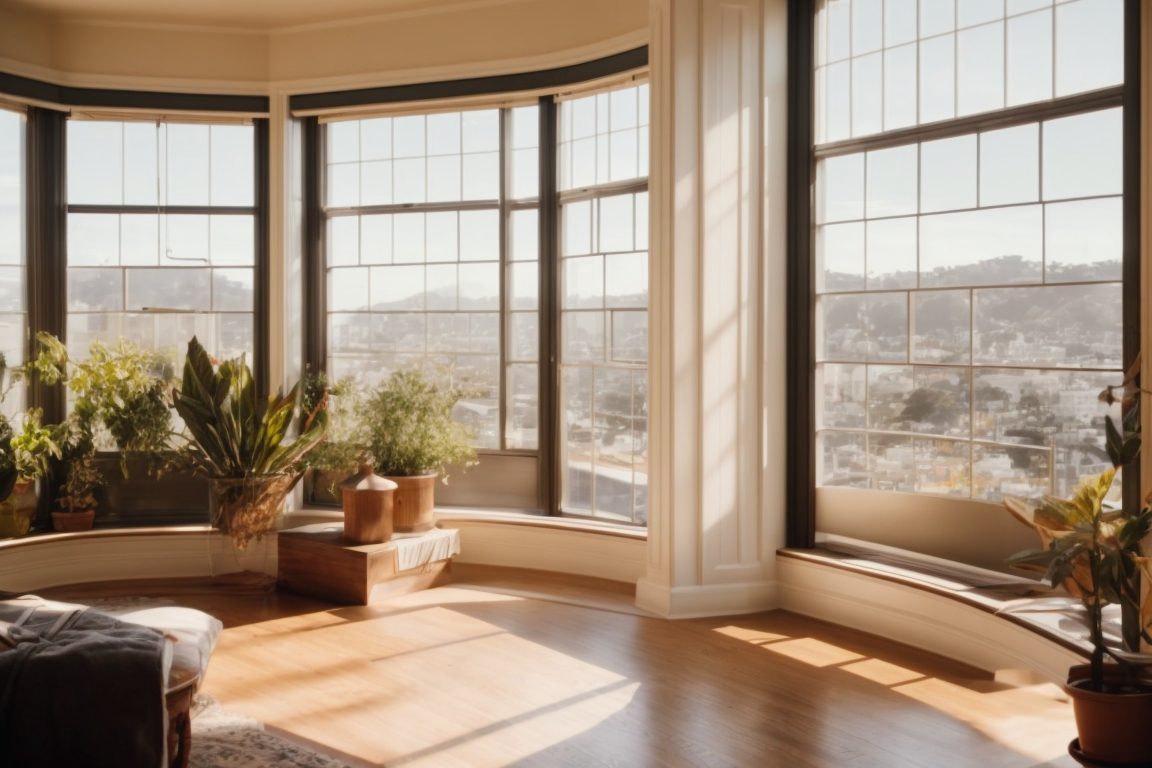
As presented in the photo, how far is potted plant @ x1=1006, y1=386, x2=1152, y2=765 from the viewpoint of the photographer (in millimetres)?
3072

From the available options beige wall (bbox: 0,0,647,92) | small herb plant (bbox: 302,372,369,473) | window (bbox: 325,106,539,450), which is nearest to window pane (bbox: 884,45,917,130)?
beige wall (bbox: 0,0,647,92)

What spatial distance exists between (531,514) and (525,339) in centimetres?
103

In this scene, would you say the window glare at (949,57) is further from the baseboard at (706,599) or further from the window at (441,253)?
the baseboard at (706,599)

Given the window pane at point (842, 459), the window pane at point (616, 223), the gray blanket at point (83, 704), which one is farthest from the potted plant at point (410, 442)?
the gray blanket at point (83, 704)

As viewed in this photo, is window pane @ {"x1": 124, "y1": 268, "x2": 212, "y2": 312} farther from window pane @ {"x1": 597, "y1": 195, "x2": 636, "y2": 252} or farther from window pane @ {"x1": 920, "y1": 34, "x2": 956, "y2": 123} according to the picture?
window pane @ {"x1": 920, "y1": 34, "x2": 956, "y2": 123}

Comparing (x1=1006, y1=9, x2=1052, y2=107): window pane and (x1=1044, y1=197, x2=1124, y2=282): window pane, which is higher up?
(x1=1006, y1=9, x2=1052, y2=107): window pane

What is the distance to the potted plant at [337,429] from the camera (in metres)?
5.95

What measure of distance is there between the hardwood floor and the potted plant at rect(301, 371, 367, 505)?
88 centimetres

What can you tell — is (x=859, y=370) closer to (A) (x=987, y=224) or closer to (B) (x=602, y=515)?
(A) (x=987, y=224)

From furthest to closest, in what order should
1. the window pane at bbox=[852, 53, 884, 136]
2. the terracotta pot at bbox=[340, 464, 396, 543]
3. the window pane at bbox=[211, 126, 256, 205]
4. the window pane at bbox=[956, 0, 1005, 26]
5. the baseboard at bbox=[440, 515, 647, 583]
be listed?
the window pane at bbox=[211, 126, 256, 205]
the baseboard at bbox=[440, 515, 647, 583]
the terracotta pot at bbox=[340, 464, 396, 543]
the window pane at bbox=[852, 53, 884, 136]
the window pane at bbox=[956, 0, 1005, 26]

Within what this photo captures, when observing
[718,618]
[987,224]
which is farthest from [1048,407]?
[718,618]

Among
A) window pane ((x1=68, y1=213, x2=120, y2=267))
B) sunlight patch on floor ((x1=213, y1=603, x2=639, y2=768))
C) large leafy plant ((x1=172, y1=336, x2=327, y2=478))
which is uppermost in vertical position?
window pane ((x1=68, y1=213, x2=120, y2=267))

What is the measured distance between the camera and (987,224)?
4.47 metres

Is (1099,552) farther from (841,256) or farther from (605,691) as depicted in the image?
(841,256)
